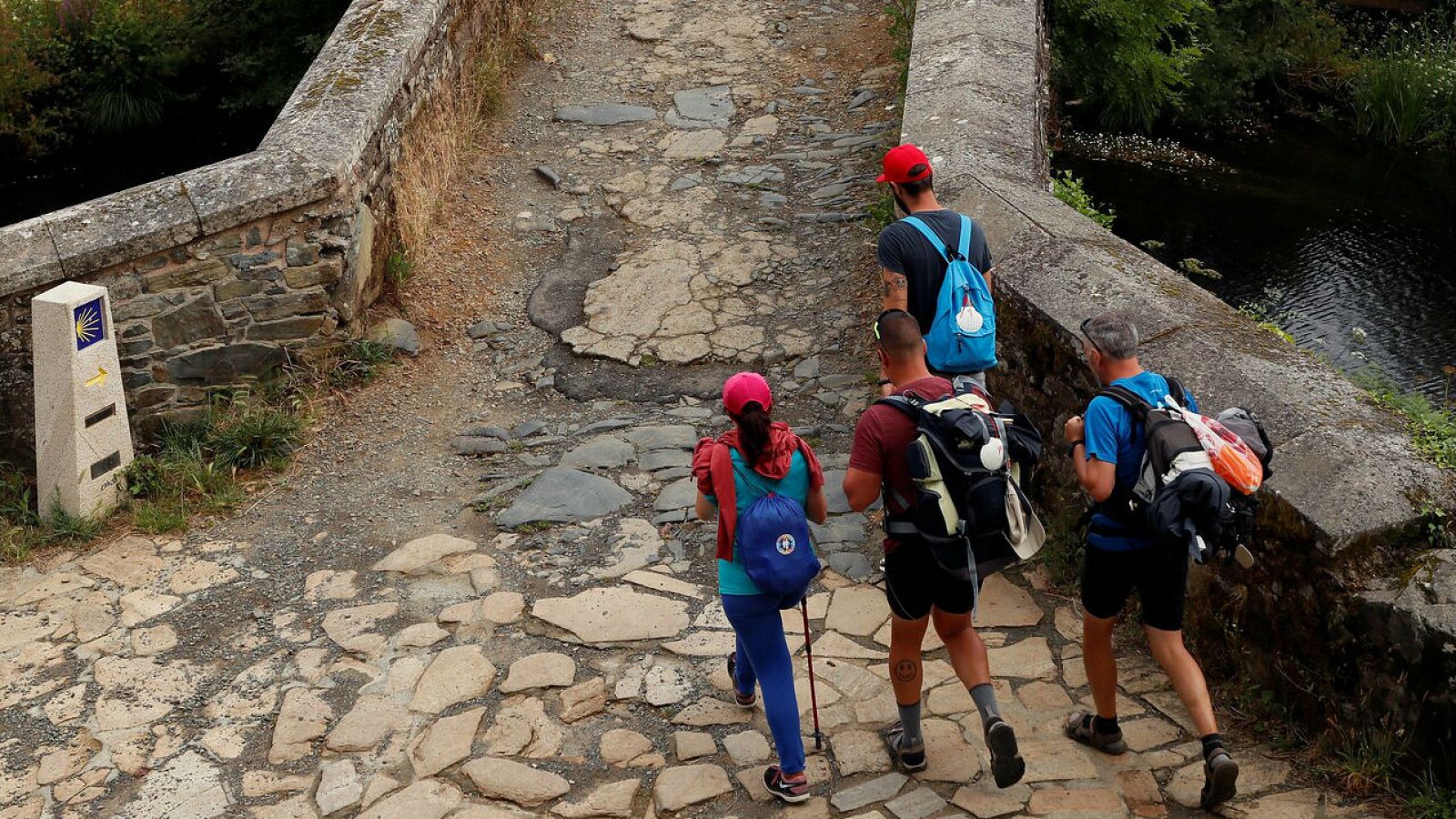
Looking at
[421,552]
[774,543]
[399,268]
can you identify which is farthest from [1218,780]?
[399,268]

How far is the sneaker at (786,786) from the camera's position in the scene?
404cm

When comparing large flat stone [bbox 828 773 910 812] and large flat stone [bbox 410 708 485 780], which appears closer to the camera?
large flat stone [bbox 828 773 910 812]

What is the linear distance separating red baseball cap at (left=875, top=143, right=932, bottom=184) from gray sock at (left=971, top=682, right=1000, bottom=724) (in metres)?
1.76

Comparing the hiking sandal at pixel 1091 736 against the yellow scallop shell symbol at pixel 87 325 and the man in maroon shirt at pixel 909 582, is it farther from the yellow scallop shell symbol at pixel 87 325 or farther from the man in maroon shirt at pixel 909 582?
the yellow scallop shell symbol at pixel 87 325

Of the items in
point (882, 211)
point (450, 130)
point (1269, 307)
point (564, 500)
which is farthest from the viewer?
point (1269, 307)

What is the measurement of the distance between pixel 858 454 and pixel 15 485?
156 inches

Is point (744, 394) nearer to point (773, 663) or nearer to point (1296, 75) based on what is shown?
point (773, 663)

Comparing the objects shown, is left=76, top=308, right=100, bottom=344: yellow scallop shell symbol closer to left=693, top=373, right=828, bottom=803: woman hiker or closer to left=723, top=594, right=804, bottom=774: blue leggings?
left=693, top=373, right=828, bottom=803: woman hiker

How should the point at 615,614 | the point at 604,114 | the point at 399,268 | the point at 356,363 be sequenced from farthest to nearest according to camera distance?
the point at 604,114 < the point at 399,268 < the point at 356,363 < the point at 615,614

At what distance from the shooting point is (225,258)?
6.03 metres

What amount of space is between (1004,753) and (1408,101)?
9.66m

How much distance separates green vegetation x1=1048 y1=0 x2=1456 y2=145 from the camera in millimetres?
10898

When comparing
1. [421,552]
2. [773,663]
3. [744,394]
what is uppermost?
[744,394]

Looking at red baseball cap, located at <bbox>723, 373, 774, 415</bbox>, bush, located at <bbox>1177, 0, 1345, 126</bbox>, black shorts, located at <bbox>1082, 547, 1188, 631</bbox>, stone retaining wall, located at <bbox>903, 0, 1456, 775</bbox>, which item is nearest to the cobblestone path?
stone retaining wall, located at <bbox>903, 0, 1456, 775</bbox>
